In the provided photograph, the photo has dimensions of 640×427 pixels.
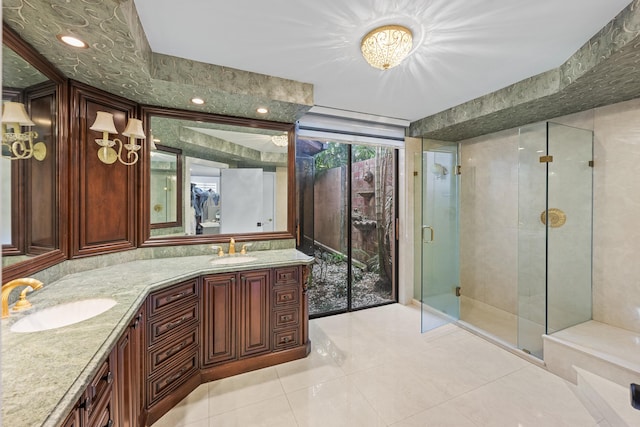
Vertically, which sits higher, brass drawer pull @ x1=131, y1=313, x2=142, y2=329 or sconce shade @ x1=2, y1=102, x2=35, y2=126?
sconce shade @ x1=2, y1=102, x2=35, y2=126

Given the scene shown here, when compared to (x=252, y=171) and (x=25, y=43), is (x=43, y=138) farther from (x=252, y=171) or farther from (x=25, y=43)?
(x=252, y=171)

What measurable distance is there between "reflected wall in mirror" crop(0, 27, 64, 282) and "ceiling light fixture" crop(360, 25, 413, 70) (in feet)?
6.45

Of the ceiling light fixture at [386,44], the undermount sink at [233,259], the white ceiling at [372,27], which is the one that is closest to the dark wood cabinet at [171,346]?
the undermount sink at [233,259]

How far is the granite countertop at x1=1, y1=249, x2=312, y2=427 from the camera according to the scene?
0.91 m

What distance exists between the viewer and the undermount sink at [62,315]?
1.45 metres

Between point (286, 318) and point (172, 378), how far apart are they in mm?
941

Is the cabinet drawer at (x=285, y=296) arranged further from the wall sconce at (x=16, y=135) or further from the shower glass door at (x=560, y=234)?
the shower glass door at (x=560, y=234)

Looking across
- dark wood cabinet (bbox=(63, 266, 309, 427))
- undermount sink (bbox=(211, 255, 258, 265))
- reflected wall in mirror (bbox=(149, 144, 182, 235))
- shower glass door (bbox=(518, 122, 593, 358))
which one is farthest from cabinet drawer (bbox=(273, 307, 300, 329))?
shower glass door (bbox=(518, 122, 593, 358))

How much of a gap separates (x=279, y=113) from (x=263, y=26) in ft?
3.19

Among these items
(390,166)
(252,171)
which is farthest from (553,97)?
(252,171)

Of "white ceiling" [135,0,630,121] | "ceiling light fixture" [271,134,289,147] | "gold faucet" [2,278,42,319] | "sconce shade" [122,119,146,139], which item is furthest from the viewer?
"ceiling light fixture" [271,134,289,147]

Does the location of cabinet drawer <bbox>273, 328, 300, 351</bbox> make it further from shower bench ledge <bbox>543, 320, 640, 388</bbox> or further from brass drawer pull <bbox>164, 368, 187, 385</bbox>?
shower bench ledge <bbox>543, 320, 640, 388</bbox>

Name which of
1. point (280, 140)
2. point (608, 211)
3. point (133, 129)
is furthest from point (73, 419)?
point (608, 211)

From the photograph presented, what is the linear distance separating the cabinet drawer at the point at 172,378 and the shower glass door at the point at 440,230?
8.13 feet
